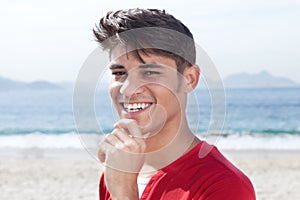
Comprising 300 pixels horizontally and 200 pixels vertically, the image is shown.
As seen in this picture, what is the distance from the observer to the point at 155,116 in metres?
1.82

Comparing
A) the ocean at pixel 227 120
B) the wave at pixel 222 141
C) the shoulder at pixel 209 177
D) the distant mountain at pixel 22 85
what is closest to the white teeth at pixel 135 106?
the shoulder at pixel 209 177

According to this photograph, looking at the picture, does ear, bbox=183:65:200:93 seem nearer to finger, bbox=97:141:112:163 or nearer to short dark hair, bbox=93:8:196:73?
short dark hair, bbox=93:8:196:73

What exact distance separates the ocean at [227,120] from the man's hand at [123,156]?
7490mm

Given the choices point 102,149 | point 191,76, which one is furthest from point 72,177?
point 102,149

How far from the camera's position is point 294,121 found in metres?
25.9

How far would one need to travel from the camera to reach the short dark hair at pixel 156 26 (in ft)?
6.00

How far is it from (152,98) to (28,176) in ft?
30.7

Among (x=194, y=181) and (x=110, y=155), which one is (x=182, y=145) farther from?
(x=110, y=155)

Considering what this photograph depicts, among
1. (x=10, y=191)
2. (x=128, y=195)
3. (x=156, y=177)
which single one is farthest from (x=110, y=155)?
(x=10, y=191)

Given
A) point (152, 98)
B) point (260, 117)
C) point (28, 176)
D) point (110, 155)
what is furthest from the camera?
point (260, 117)

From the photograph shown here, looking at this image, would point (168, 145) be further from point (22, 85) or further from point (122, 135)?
point (22, 85)

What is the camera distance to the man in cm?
171

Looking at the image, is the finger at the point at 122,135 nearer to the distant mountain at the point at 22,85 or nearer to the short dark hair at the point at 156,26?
the short dark hair at the point at 156,26

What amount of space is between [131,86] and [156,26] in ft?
0.69
